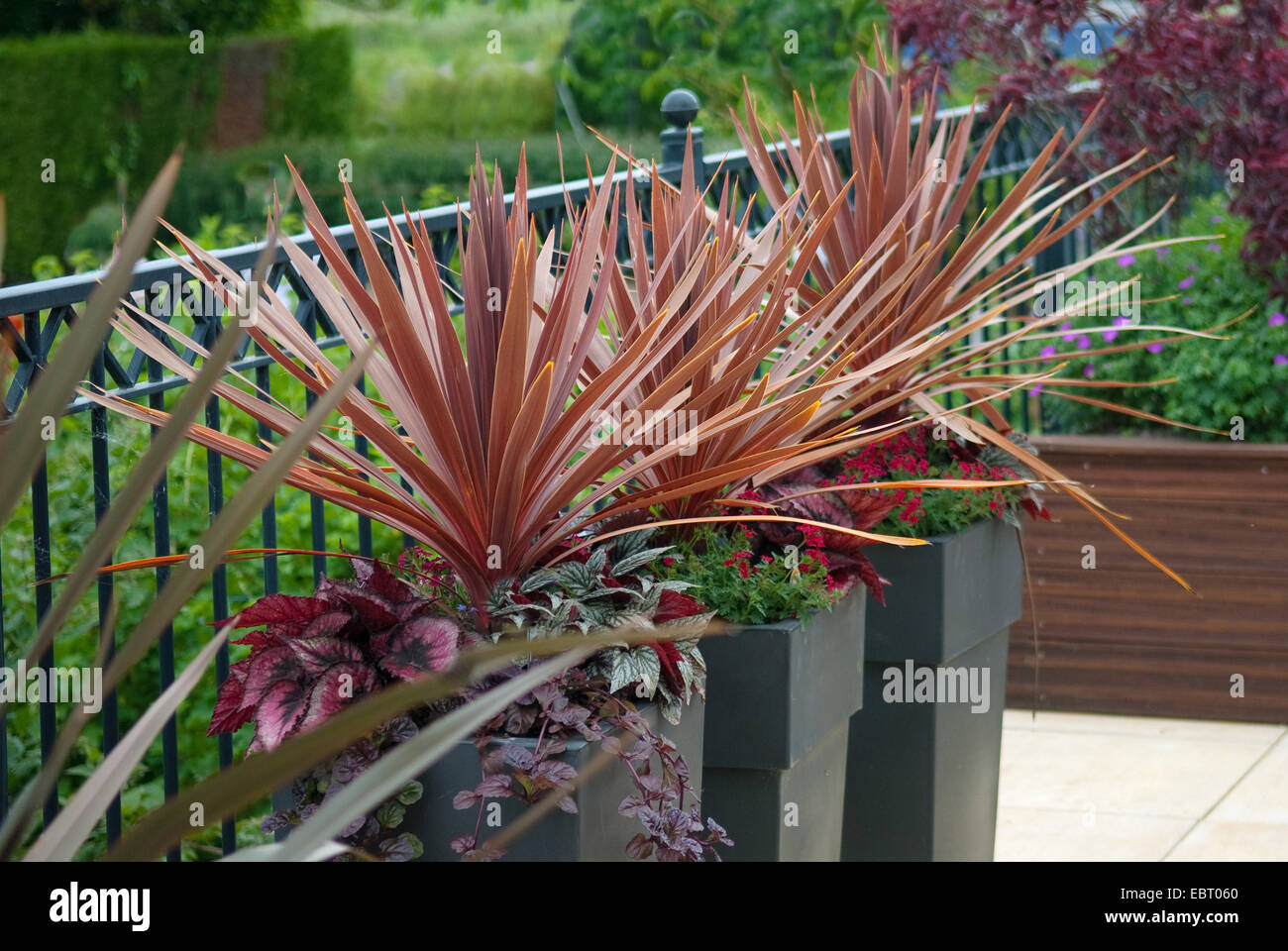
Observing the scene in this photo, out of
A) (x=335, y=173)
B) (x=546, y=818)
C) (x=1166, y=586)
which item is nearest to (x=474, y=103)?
(x=335, y=173)

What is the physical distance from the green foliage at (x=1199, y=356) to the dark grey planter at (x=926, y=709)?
151cm

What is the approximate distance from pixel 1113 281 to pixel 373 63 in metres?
19.1

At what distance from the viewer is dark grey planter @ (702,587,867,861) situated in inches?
82.4

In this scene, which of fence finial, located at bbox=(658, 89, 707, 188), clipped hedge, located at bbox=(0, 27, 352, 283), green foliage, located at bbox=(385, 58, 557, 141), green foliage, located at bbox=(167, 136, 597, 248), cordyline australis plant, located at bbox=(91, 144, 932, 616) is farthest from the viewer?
green foliage, located at bbox=(385, 58, 557, 141)

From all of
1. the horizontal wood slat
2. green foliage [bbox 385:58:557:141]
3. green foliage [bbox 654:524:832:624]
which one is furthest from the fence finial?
green foliage [bbox 385:58:557:141]

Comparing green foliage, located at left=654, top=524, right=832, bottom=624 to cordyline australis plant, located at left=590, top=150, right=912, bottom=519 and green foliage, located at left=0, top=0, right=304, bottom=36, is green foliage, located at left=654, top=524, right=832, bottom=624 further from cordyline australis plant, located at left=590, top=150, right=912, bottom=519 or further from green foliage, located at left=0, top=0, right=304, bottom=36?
green foliage, located at left=0, top=0, right=304, bottom=36

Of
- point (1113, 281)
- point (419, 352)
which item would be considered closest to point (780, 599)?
point (419, 352)

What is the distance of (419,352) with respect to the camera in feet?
5.73

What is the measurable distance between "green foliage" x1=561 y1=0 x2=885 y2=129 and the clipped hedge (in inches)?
235

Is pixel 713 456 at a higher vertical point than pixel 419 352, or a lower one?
lower

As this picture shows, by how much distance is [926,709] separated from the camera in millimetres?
2715

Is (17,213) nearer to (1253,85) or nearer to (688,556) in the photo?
(1253,85)

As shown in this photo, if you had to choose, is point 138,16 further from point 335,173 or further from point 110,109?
point 335,173

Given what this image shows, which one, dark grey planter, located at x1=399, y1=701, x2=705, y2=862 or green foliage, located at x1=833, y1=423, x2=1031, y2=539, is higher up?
green foliage, located at x1=833, y1=423, x2=1031, y2=539
